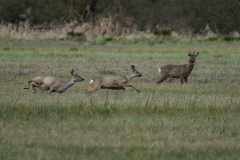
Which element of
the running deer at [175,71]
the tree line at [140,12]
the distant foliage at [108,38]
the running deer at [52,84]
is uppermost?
the tree line at [140,12]

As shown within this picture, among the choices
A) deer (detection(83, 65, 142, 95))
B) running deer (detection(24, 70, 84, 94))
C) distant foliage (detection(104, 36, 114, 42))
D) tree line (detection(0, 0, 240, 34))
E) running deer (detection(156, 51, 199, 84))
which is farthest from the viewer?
tree line (detection(0, 0, 240, 34))

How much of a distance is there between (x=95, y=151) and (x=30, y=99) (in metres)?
4.34

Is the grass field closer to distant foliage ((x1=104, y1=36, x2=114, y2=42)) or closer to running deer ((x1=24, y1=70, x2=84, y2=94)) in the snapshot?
running deer ((x1=24, y1=70, x2=84, y2=94))

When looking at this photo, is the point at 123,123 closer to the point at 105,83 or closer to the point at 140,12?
the point at 105,83

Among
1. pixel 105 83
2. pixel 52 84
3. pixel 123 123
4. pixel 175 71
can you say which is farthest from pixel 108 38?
pixel 123 123

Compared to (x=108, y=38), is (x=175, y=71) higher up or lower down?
lower down

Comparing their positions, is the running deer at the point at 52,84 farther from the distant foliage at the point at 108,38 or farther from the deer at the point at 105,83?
the distant foliage at the point at 108,38

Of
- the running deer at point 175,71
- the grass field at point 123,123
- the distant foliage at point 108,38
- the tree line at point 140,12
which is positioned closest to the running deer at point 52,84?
the grass field at point 123,123

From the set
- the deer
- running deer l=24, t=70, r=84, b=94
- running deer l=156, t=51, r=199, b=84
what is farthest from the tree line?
running deer l=24, t=70, r=84, b=94

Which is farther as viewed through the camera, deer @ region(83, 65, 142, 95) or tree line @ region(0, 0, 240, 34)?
tree line @ region(0, 0, 240, 34)

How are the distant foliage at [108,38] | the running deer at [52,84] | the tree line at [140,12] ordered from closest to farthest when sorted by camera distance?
the running deer at [52,84] → the distant foliage at [108,38] → the tree line at [140,12]

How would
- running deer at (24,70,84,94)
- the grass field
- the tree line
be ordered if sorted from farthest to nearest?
the tree line, running deer at (24,70,84,94), the grass field

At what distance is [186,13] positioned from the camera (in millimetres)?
46094

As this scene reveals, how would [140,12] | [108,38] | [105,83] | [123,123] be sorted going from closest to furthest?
1. [123,123]
2. [105,83]
3. [108,38]
4. [140,12]
